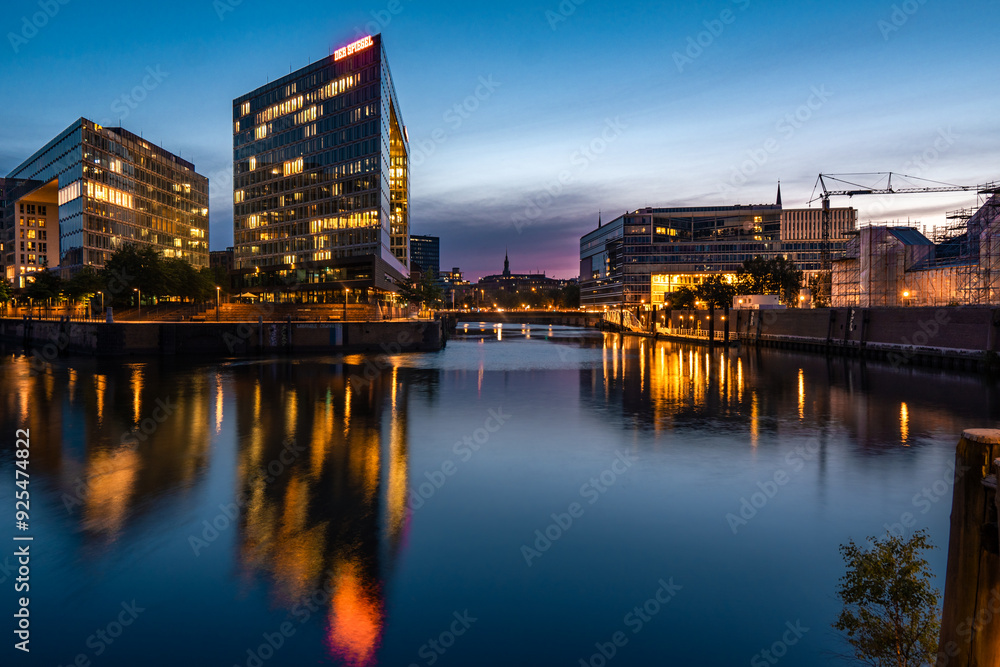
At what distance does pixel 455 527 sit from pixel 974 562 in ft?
30.9

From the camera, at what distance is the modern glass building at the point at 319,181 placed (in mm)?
116938

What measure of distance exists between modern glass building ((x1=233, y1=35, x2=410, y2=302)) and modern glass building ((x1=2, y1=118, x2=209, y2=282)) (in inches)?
872

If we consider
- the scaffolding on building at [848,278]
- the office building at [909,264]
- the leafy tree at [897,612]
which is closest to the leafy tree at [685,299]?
the scaffolding on building at [848,278]

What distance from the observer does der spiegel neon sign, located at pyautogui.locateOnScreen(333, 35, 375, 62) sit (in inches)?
4582

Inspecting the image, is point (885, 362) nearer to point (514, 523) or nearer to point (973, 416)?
point (973, 416)

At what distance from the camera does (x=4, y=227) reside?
170250 mm

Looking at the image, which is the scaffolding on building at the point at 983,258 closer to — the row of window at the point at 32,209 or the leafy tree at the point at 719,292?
the leafy tree at the point at 719,292

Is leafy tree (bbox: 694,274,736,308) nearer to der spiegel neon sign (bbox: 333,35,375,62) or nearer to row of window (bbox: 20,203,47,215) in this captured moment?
der spiegel neon sign (bbox: 333,35,375,62)

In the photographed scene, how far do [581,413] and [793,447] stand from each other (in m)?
10.1

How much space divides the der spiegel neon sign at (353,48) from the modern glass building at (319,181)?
275 mm

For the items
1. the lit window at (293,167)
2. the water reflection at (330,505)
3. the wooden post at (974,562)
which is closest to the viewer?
the wooden post at (974,562)

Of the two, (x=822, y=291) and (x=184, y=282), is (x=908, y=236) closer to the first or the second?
(x=822, y=291)

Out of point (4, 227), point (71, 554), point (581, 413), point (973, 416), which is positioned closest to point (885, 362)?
point (973, 416)

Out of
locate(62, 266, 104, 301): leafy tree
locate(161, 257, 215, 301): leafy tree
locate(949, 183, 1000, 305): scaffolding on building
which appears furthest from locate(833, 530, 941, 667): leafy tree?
locate(62, 266, 104, 301): leafy tree
